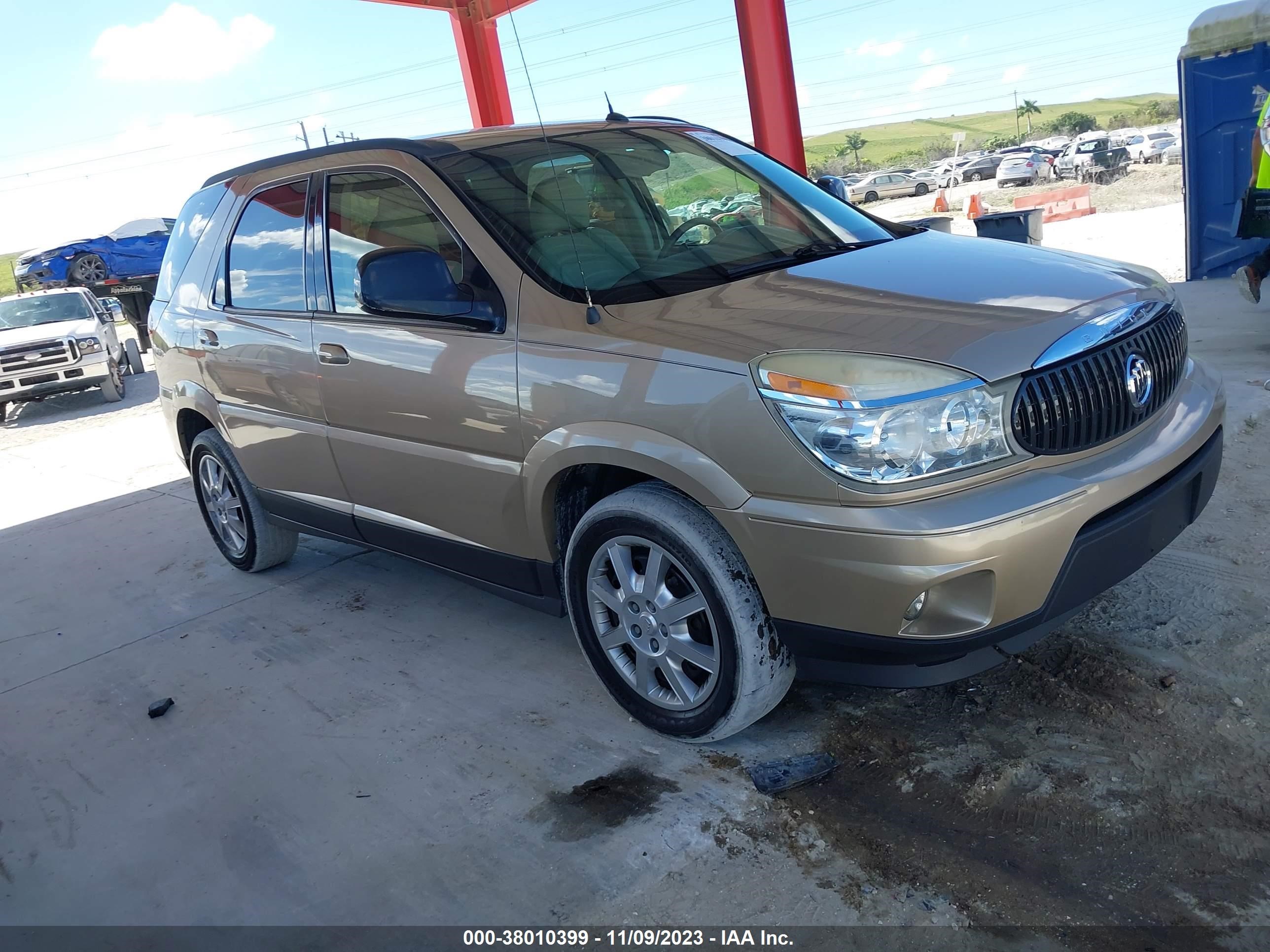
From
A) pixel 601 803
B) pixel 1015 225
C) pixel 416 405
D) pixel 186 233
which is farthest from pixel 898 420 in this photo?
pixel 1015 225

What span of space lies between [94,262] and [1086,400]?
2225 cm

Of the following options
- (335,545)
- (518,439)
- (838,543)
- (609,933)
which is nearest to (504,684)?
(518,439)

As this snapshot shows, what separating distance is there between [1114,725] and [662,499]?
1396mm

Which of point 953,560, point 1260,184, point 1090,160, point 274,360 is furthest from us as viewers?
point 1090,160

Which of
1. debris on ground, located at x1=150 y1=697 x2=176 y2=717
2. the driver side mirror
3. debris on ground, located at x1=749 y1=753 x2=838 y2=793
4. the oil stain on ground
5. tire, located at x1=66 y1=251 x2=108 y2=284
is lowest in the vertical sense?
debris on ground, located at x1=749 y1=753 x2=838 y2=793

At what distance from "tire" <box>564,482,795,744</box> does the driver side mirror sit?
74 cm

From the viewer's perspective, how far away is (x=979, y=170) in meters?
42.7

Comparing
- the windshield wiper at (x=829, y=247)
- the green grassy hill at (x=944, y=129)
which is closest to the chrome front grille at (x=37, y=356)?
the windshield wiper at (x=829, y=247)

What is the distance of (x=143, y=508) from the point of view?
682 cm

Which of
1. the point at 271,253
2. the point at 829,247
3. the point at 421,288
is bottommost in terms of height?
the point at 829,247

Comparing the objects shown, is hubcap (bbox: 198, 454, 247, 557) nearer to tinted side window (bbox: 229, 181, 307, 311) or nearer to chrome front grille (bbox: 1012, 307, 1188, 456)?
tinted side window (bbox: 229, 181, 307, 311)

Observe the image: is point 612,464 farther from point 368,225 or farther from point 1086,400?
point 368,225

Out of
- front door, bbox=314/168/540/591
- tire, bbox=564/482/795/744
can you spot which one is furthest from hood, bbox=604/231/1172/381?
front door, bbox=314/168/540/591

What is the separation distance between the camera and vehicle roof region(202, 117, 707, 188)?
3463mm
